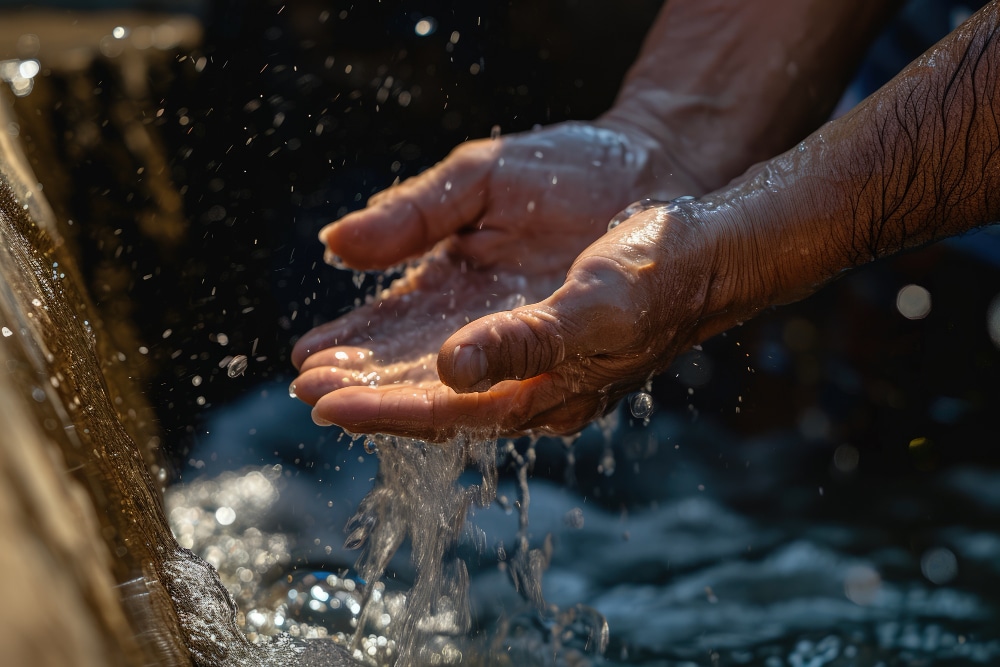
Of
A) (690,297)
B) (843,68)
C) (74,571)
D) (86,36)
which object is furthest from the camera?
(86,36)

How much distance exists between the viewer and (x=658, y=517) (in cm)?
207

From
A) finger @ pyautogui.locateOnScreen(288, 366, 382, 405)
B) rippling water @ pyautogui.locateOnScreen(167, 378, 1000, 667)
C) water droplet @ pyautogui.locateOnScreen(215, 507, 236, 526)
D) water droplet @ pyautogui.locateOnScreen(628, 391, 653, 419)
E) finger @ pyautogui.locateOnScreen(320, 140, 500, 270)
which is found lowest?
rippling water @ pyautogui.locateOnScreen(167, 378, 1000, 667)

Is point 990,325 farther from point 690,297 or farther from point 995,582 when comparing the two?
point 690,297

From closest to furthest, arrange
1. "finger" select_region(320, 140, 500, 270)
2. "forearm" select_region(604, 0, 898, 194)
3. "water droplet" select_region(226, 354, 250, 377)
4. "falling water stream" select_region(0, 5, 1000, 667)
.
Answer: "falling water stream" select_region(0, 5, 1000, 667) → "finger" select_region(320, 140, 500, 270) → "forearm" select_region(604, 0, 898, 194) → "water droplet" select_region(226, 354, 250, 377)

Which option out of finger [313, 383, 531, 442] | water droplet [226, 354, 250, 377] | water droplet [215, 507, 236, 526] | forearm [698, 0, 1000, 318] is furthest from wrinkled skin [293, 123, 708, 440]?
water droplet [215, 507, 236, 526]

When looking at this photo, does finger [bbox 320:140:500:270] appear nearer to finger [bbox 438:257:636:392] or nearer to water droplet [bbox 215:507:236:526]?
finger [bbox 438:257:636:392]

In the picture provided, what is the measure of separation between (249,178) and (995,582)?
2.22 meters

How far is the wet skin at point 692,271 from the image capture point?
1109 millimetres

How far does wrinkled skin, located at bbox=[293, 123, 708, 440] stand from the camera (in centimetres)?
112

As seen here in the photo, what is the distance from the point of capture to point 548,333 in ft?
3.56

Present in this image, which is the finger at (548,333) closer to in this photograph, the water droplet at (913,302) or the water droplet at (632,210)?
the water droplet at (632,210)

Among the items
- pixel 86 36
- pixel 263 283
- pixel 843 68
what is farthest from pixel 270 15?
pixel 843 68

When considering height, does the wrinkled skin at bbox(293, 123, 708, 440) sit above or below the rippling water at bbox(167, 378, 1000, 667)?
above

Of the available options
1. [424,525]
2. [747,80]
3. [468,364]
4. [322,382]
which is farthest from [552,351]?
[747,80]
